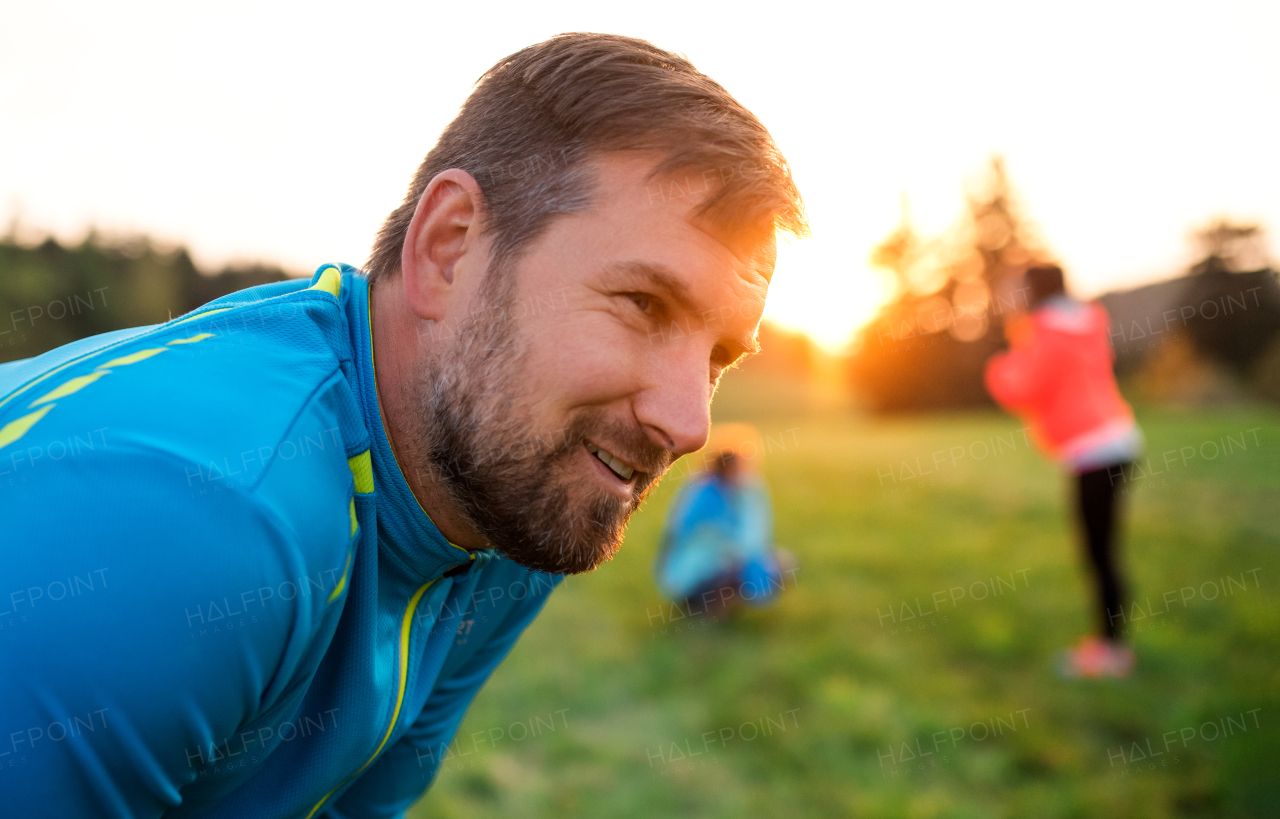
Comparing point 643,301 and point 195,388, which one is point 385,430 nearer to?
point 195,388

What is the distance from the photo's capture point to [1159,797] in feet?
12.1

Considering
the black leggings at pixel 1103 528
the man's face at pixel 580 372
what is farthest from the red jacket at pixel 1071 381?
the man's face at pixel 580 372

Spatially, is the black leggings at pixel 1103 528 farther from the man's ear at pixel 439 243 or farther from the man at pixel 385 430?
the man's ear at pixel 439 243

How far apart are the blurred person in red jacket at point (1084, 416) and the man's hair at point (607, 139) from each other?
13.9 feet

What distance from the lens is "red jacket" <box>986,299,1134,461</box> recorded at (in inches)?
197

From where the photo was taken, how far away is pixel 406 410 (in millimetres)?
1493

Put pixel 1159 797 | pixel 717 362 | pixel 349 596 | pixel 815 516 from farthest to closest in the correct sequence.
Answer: pixel 815 516, pixel 1159 797, pixel 717 362, pixel 349 596

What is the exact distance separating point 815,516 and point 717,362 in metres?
8.87

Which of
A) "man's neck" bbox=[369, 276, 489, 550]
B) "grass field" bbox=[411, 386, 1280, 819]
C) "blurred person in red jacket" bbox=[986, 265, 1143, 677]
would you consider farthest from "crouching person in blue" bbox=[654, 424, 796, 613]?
"man's neck" bbox=[369, 276, 489, 550]

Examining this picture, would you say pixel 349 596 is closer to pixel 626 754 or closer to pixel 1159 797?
pixel 626 754

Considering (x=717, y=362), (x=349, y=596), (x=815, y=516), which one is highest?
(x=717, y=362)

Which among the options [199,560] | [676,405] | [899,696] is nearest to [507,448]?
[676,405]

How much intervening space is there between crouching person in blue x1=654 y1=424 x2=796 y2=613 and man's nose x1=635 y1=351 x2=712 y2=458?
4.96m

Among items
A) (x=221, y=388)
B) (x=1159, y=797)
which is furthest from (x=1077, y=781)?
(x=221, y=388)
